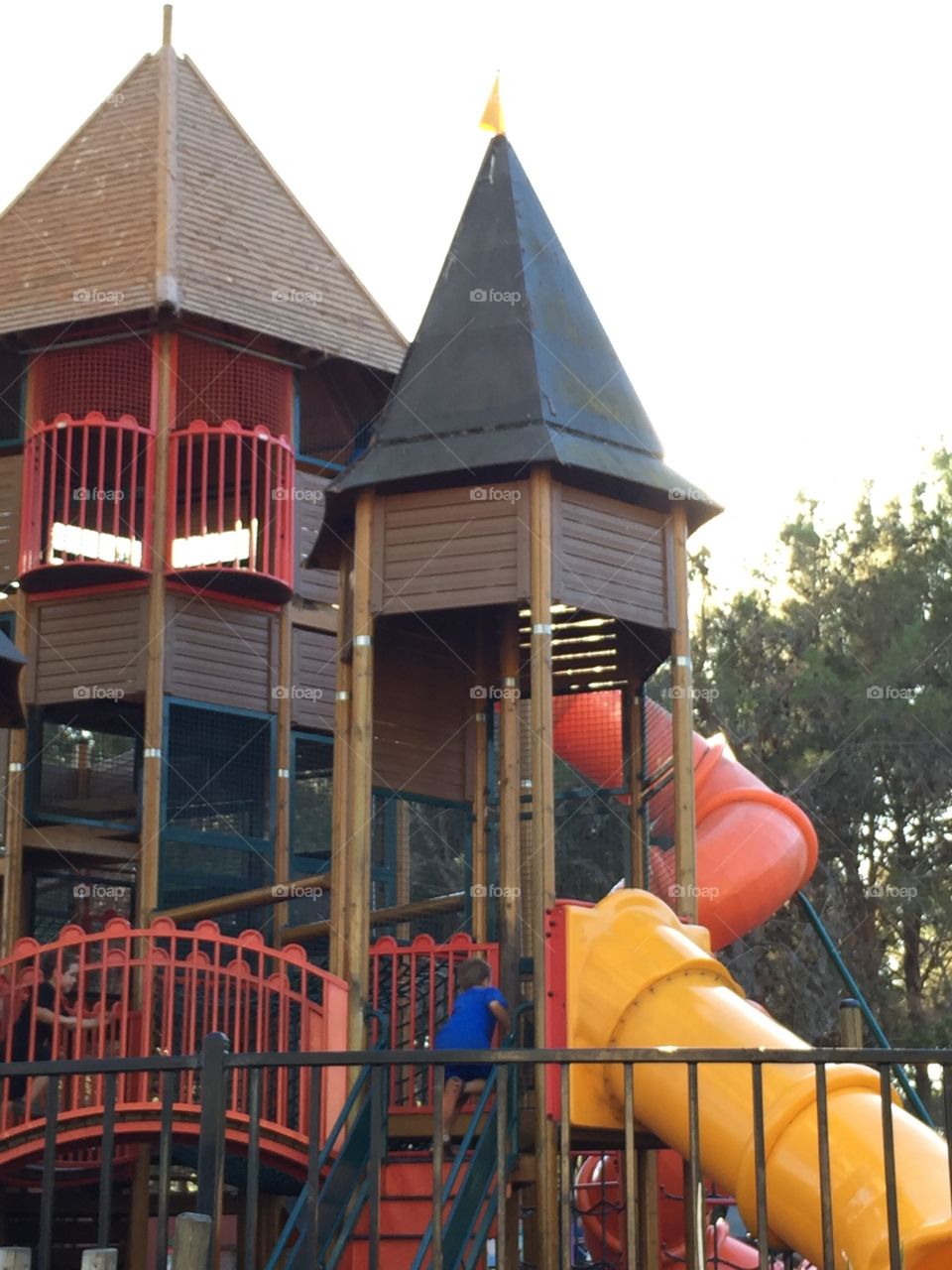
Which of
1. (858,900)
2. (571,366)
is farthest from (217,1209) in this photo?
(858,900)

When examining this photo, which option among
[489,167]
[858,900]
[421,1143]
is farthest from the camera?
[858,900]

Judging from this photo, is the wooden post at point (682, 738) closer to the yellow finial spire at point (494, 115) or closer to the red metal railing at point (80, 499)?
the yellow finial spire at point (494, 115)

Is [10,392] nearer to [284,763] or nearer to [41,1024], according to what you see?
[284,763]

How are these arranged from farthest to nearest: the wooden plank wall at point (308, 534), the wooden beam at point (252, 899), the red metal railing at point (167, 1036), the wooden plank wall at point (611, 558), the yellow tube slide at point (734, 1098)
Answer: the wooden plank wall at point (308, 534)
the wooden beam at point (252, 899)
the wooden plank wall at point (611, 558)
the red metal railing at point (167, 1036)
the yellow tube slide at point (734, 1098)

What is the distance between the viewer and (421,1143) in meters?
13.0

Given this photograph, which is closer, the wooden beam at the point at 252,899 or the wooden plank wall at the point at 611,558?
the wooden plank wall at the point at 611,558

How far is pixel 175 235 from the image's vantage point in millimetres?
18828

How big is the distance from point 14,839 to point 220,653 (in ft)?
8.37

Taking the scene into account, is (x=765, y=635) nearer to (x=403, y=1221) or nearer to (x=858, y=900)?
(x=858, y=900)

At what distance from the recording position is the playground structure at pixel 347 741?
37.2ft

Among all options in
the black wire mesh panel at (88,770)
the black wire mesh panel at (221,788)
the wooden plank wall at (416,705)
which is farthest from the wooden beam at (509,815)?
the black wire mesh panel at (88,770)

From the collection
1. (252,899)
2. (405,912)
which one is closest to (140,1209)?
(252,899)

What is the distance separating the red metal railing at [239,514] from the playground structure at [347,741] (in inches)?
2.2

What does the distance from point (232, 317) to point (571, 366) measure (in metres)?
5.06
